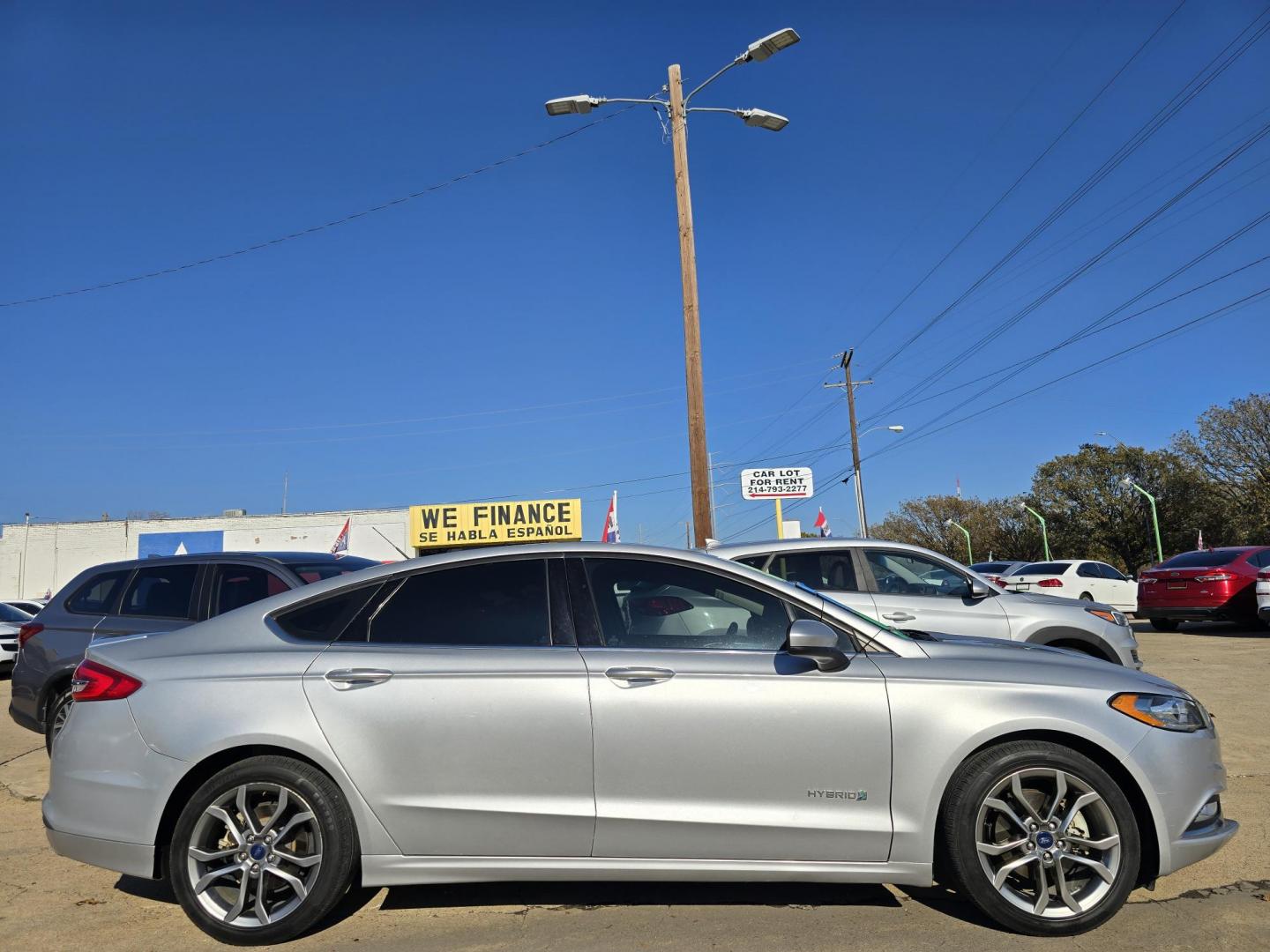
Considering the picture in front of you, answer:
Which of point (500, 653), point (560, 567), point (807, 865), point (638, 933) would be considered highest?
point (560, 567)

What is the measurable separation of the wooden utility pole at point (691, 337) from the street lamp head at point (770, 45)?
1326 mm

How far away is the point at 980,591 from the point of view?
7.68 m

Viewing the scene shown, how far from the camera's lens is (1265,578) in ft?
47.5

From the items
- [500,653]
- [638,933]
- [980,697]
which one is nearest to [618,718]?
[500,653]

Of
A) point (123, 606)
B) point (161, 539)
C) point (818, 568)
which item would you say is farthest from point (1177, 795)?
point (161, 539)

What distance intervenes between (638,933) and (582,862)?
39 centimetres

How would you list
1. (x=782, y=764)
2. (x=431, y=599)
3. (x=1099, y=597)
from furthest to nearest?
(x=1099, y=597), (x=431, y=599), (x=782, y=764)

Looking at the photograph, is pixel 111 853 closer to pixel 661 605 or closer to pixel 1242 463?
pixel 661 605

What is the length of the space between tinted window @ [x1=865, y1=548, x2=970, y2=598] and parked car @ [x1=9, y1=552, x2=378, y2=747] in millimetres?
4606

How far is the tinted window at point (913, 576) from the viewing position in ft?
25.5

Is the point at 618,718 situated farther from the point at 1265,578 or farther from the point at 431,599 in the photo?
the point at 1265,578

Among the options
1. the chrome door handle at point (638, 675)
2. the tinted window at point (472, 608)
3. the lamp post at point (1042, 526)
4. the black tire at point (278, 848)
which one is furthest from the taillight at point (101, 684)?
the lamp post at point (1042, 526)

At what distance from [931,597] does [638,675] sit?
15.8 ft

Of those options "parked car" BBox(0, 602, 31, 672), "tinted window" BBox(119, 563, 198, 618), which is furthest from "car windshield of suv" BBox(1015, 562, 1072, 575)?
"parked car" BBox(0, 602, 31, 672)
